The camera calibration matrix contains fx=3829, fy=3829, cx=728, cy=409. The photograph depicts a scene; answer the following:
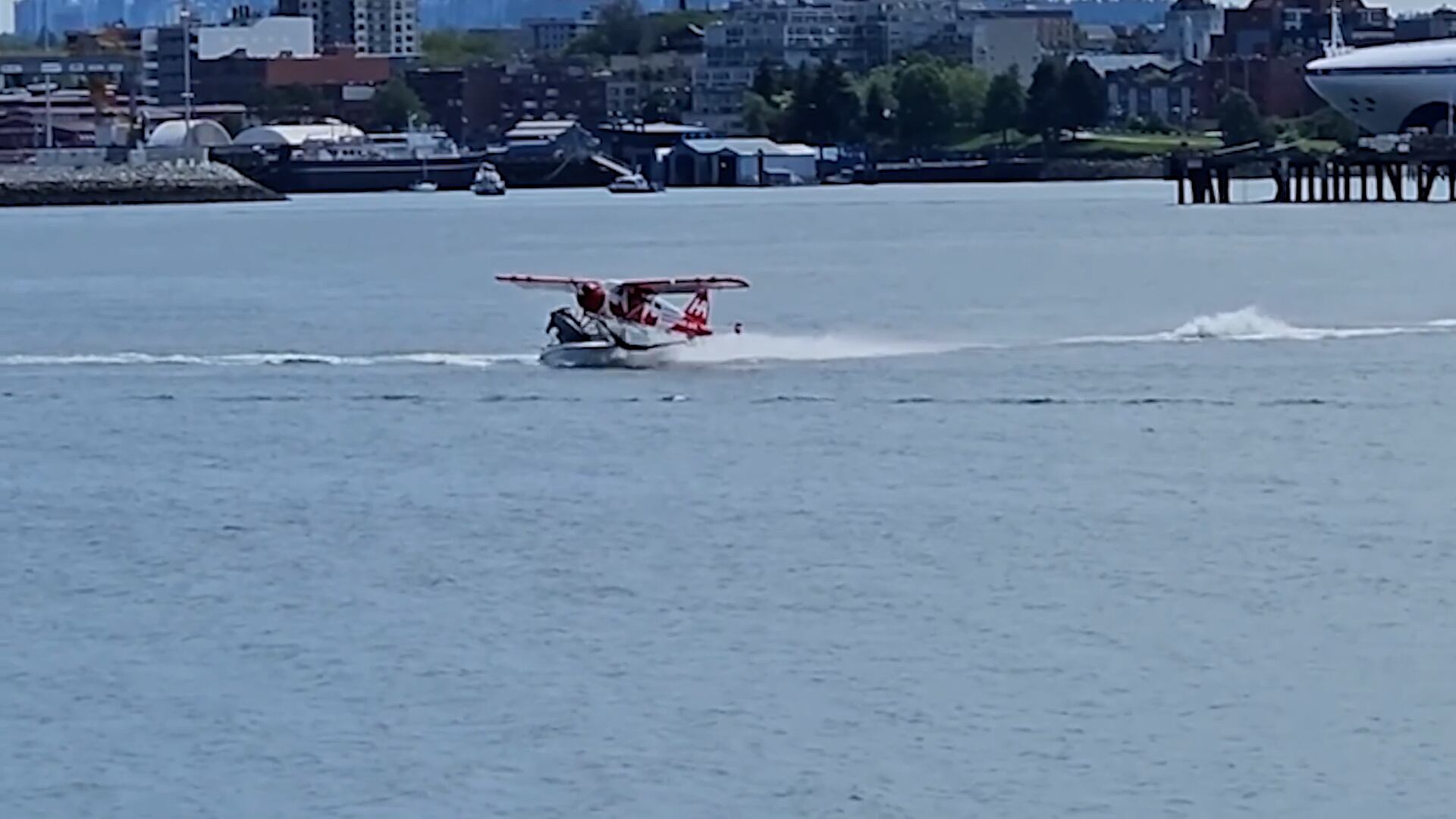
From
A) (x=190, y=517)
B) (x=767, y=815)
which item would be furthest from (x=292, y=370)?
(x=767, y=815)

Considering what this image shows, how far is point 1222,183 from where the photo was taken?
11744 centimetres

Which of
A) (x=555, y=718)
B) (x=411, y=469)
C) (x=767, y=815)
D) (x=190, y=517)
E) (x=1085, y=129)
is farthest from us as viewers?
(x=1085, y=129)

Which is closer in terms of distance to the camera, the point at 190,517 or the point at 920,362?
the point at 190,517

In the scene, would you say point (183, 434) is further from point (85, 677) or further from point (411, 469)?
point (85, 677)

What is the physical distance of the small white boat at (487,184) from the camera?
165 m

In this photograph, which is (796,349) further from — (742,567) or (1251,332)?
(742,567)

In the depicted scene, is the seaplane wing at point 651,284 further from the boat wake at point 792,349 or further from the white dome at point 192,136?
the white dome at point 192,136

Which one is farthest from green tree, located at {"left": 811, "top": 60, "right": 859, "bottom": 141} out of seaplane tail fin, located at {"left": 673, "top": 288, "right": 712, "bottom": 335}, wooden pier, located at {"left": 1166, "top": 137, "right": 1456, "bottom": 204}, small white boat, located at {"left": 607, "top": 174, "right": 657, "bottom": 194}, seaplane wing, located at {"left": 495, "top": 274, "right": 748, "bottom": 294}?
seaplane wing, located at {"left": 495, "top": 274, "right": 748, "bottom": 294}

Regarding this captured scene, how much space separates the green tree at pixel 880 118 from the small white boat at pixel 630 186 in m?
15.9

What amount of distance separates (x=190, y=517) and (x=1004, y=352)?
58.4 ft

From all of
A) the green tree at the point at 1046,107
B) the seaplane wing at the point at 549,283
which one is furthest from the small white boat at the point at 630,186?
the seaplane wing at the point at 549,283

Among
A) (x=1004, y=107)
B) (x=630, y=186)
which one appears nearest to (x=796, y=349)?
(x=630, y=186)

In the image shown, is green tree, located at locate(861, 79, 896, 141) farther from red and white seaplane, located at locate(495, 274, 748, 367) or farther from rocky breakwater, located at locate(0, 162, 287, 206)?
red and white seaplane, located at locate(495, 274, 748, 367)

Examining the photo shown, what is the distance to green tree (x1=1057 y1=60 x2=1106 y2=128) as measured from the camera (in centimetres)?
17638
